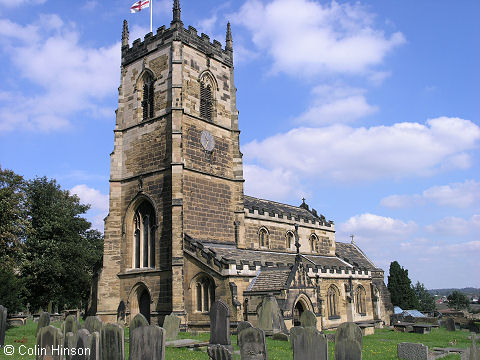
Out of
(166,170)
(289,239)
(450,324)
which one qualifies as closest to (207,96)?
(166,170)

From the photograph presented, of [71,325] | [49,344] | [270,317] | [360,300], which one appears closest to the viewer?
[49,344]

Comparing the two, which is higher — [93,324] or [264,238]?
[264,238]

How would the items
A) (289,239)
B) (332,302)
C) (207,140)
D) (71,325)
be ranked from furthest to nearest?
1. (289,239)
2. (332,302)
3. (207,140)
4. (71,325)

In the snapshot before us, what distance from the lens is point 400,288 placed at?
58594mm

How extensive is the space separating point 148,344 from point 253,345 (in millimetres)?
2685

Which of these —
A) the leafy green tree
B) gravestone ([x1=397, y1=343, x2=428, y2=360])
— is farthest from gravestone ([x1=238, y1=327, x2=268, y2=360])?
the leafy green tree

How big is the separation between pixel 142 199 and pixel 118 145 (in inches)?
170

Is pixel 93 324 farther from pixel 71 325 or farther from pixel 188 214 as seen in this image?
pixel 188 214

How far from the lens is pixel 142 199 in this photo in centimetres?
2531

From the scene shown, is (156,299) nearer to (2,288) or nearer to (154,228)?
(154,228)

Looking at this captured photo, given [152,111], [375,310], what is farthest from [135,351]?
[375,310]

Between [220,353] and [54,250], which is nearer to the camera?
[220,353]

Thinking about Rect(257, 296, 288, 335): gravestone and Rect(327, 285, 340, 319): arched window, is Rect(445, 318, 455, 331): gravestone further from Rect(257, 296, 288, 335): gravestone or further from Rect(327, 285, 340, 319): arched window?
Rect(257, 296, 288, 335): gravestone

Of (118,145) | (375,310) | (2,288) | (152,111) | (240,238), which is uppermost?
(152,111)
